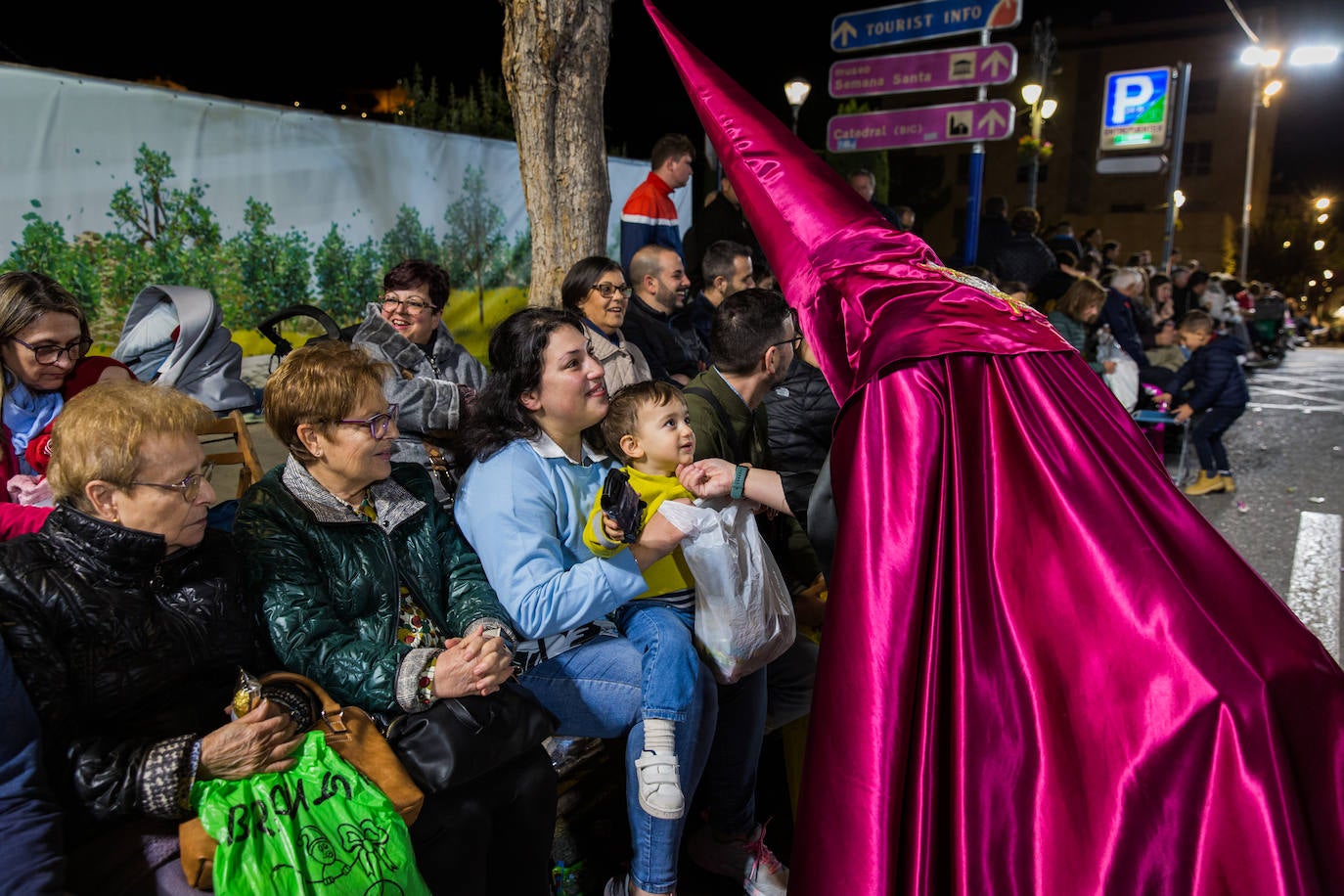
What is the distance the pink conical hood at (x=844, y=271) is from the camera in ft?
5.45

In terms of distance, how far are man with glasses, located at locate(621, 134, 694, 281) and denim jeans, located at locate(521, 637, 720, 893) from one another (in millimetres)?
3952

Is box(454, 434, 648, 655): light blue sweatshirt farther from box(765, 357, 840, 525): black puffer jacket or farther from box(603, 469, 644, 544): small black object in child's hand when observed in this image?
box(765, 357, 840, 525): black puffer jacket

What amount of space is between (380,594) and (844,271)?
53.0 inches

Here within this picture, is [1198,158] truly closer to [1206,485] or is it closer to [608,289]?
[1206,485]

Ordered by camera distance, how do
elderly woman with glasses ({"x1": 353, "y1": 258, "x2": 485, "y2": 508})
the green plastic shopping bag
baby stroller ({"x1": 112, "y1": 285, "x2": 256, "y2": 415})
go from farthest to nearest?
baby stroller ({"x1": 112, "y1": 285, "x2": 256, "y2": 415})
elderly woman with glasses ({"x1": 353, "y1": 258, "x2": 485, "y2": 508})
the green plastic shopping bag

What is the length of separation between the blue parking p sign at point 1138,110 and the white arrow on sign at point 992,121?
10281 millimetres

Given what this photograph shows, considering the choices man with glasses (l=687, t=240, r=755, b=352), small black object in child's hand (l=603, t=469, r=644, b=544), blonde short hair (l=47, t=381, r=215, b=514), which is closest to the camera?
blonde short hair (l=47, t=381, r=215, b=514)

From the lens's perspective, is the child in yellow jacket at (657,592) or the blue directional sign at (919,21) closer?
the child in yellow jacket at (657,592)

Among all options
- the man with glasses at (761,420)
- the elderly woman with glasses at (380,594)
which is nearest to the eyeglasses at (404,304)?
the man with glasses at (761,420)

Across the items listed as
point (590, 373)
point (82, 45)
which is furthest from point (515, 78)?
point (82, 45)

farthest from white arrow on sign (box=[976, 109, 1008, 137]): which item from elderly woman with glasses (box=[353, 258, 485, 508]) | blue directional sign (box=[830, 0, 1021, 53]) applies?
elderly woman with glasses (box=[353, 258, 485, 508])

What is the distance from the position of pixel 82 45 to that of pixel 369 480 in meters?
10.5

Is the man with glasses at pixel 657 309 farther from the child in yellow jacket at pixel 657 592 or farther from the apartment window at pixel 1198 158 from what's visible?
the apartment window at pixel 1198 158

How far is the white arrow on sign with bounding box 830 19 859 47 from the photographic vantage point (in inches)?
384
